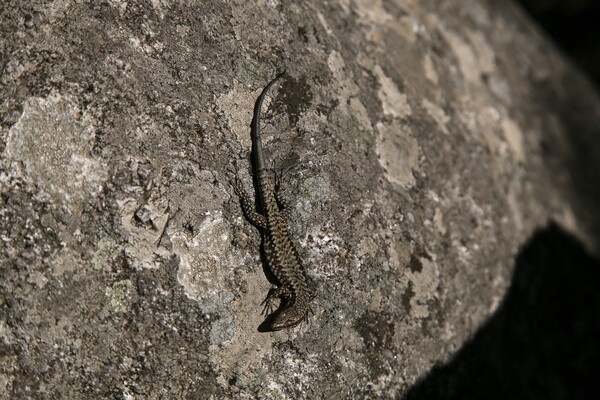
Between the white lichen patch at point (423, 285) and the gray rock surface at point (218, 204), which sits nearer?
the gray rock surface at point (218, 204)

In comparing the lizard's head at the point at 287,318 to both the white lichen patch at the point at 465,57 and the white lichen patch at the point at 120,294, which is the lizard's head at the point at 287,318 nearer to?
the white lichen patch at the point at 120,294

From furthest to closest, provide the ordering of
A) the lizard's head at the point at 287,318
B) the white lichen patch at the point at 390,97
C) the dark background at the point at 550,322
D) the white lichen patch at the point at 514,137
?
the white lichen patch at the point at 514,137 → the dark background at the point at 550,322 → the white lichen patch at the point at 390,97 → the lizard's head at the point at 287,318

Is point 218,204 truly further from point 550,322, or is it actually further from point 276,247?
point 550,322

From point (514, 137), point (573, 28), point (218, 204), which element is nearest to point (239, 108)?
point (218, 204)

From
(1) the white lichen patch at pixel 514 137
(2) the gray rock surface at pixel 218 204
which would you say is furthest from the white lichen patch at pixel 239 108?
(1) the white lichen patch at pixel 514 137

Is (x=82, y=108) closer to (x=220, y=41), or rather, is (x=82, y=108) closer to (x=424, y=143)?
(x=220, y=41)

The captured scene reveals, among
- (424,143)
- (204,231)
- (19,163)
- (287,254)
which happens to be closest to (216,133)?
(204,231)
